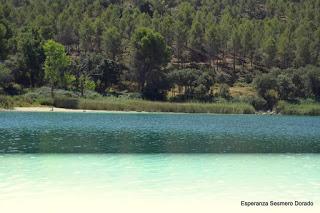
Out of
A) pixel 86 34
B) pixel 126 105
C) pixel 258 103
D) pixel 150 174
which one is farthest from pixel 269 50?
pixel 150 174

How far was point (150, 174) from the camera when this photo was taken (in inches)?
751

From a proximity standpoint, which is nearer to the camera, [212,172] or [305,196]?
[305,196]

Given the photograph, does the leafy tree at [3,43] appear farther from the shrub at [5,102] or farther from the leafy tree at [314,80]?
the leafy tree at [314,80]

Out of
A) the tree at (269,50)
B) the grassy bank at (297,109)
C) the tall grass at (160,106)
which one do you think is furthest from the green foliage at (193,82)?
the tree at (269,50)

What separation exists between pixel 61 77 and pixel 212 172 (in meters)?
65.0

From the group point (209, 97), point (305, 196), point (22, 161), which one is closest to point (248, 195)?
point (305, 196)

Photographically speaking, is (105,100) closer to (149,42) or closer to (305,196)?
(149,42)

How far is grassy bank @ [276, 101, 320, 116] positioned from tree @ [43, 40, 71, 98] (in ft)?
107

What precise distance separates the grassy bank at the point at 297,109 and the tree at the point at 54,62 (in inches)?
1288

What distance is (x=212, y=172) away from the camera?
1995 centimetres

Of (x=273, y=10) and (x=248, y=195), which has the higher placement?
(x=273, y=10)

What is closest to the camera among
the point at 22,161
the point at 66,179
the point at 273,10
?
the point at 66,179

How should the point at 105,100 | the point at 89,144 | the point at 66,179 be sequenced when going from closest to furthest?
the point at 66,179 < the point at 89,144 < the point at 105,100

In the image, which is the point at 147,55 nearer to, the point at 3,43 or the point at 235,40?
the point at 235,40
